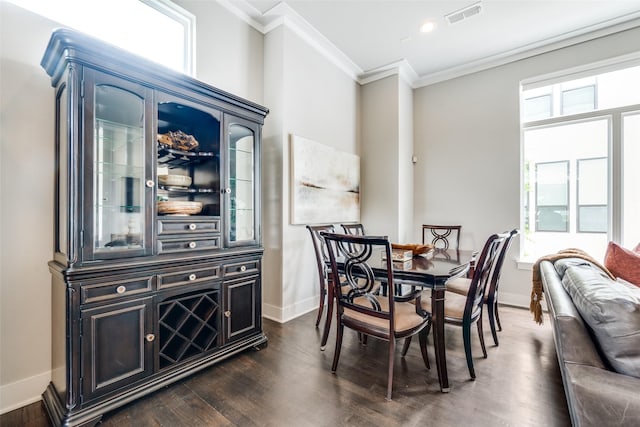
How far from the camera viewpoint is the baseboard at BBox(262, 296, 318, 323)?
10.3ft

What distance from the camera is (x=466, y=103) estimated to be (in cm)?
413

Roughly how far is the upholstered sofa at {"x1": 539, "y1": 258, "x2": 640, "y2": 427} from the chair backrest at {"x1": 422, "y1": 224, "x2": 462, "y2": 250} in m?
2.81

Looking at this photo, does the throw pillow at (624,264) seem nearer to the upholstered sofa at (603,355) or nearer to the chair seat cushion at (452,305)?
the chair seat cushion at (452,305)

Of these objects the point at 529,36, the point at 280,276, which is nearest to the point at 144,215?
the point at 280,276

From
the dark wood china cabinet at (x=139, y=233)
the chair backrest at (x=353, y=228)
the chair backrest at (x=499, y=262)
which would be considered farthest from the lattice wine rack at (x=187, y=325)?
the chair backrest at (x=499, y=262)

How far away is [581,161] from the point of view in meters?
3.46

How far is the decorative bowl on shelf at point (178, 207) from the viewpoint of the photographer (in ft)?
6.57

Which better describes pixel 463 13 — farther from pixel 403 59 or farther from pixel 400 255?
pixel 400 255

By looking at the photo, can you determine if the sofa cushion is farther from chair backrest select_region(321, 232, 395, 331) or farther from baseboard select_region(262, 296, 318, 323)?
baseboard select_region(262, 296, 318, 323)

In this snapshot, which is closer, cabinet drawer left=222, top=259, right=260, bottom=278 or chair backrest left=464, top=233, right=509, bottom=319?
chair backrest left=464, top=233, right=509, bottom=319

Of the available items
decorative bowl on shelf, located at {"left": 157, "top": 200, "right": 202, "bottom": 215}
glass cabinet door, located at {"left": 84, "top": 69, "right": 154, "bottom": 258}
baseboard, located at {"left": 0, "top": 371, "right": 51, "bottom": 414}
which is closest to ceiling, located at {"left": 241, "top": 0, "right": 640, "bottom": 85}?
glass cabinet door, located at {"left": 84, "top": 69, "right": 154, "bottom": 258}

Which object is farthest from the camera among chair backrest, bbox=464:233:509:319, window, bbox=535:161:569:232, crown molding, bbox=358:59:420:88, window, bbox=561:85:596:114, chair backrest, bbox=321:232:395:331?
crown molding, bbox=358:59:420:88

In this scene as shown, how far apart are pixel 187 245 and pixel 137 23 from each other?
1.85m

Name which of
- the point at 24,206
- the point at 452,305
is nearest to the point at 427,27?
the point at 452,305
